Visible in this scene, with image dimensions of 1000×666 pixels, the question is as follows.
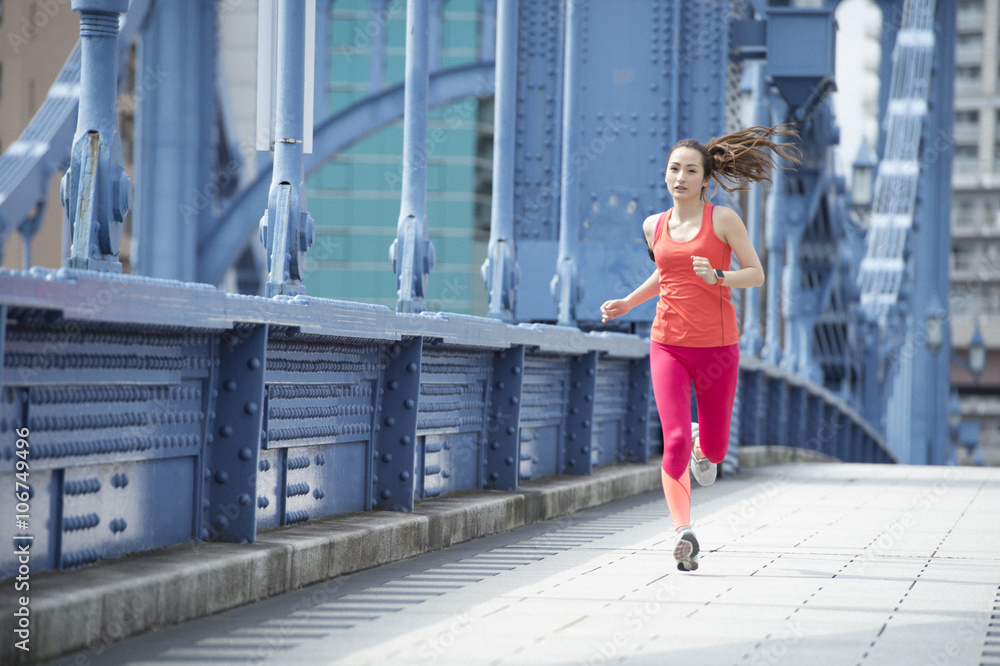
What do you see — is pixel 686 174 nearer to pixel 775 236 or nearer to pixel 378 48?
pixel 775 236

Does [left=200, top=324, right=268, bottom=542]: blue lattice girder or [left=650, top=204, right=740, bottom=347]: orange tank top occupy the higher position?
[left=650, top=204, right=740, bottom=347]: orange tank top

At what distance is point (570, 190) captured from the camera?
35.6 ft

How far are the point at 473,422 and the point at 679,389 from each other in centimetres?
180

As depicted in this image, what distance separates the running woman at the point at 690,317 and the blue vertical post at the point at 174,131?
47.3ft

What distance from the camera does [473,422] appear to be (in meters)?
7.28

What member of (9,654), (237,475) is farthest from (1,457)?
(237,475)

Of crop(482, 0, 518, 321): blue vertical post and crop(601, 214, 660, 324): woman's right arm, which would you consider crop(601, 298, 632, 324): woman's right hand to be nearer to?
crop(601, 214, 660, 324): woman's right arm

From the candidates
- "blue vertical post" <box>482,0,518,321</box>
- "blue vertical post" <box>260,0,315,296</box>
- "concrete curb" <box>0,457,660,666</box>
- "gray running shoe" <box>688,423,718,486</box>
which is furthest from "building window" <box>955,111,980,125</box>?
"blue vertical post" <box>260,0,315,296</box>

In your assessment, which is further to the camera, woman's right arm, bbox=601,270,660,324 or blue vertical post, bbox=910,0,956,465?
blue vertical post, bbox=910,0,956,465

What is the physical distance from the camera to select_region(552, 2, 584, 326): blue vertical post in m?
10.3

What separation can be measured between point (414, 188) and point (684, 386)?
6.97 feet

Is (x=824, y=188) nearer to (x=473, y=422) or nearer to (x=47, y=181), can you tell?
(x=47, y=181)

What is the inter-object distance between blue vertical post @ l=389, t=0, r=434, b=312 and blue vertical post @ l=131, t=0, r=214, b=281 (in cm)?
1249

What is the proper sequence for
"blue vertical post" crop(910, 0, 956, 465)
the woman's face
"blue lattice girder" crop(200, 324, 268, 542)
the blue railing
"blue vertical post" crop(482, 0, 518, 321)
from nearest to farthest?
the blue railing < "blue lattice girder" crop(200, 324, 268, 542) < the woman's face < "blue vertical post" crop(482, 0, 518, 321) < "blue vertical post" crop(910, 0, 956, 465)
